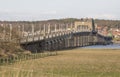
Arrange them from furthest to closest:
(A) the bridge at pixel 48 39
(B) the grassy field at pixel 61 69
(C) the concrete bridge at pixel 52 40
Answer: (C) the concrete bridge at pixel 52 40
(A) the bridge at pixel 48 39
(B) the grassy field at pixel 61 69

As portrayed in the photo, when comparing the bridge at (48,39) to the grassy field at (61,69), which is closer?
the grassy field at (61,69)

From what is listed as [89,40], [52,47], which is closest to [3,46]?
[52,47]

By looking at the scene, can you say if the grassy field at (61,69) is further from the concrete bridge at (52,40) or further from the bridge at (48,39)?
the concrete bridge at (52,40)

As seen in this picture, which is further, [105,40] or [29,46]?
[105,40]

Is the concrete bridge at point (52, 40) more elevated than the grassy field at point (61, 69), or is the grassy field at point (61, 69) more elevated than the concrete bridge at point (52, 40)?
the grassy field at point (61, 69)

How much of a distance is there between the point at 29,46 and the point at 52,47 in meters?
31.3

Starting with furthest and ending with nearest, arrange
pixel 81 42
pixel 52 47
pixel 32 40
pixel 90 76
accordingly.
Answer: pixel 81 42 → pixel 52 47 → pixel 32 40 → pixel 90 76

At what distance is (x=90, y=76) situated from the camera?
26.8 m

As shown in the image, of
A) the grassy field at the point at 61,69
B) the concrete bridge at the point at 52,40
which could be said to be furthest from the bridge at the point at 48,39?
the grassy field at the point at 61,69

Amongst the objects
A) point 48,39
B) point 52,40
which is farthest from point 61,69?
point 52,40

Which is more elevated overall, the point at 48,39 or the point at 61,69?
the point at 61,69

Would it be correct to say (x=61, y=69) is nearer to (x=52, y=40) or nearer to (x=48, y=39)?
(x=48, y=39)

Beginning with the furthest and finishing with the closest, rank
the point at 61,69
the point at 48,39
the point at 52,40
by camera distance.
Answer: the point at 52,40 → the point at 48,39 → the point at 61,69

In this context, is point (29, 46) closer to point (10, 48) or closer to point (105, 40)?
point (10, 48)
